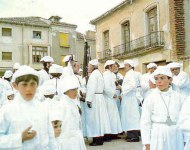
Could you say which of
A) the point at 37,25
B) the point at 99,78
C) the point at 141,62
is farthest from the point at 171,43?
the point at 37,25

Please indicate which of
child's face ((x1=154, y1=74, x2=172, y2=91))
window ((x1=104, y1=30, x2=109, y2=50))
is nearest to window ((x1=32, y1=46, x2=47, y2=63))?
window ((x1=104, y1=30, x2=109, y2=50))

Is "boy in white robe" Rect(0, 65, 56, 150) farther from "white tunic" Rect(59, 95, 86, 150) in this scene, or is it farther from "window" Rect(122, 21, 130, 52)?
"window" Rect(122, 21, 130, 52)

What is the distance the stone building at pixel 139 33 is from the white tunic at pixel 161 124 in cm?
1016

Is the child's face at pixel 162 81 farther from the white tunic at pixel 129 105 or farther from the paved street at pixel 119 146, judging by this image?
the white tunic at pixel 129 105

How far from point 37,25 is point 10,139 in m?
29.2

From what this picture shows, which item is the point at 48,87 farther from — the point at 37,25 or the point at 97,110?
the point at 37,25

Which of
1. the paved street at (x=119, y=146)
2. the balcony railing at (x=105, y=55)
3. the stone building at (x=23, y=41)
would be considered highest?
the stone building at (x=23, y=41)

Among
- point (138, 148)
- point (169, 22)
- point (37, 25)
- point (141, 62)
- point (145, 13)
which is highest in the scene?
point (37, 25)

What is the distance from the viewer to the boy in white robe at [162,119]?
3.16m

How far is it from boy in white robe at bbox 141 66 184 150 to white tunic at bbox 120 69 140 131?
3.08 metres

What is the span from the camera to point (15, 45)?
29.2 metres

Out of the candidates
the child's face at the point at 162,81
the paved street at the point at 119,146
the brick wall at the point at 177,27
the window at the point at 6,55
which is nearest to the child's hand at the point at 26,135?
the child's face at the point at 162,81

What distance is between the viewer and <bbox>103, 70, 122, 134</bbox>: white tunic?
643cm

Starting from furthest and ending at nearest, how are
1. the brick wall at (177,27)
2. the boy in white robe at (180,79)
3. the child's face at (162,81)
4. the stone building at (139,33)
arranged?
the stone building at (139,33), the brick wall at (177,27), the boy in white robe at (180,79), the child's face at (162,81)
